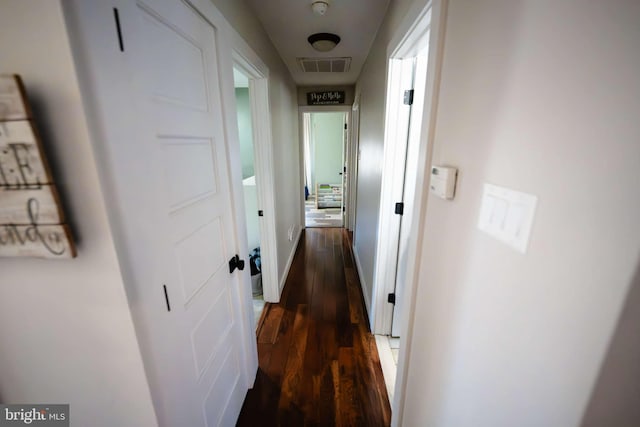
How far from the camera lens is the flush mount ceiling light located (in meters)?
2.01

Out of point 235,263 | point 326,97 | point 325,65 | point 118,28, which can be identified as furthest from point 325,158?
point 118,28

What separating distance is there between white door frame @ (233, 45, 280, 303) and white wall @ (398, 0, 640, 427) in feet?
4.60

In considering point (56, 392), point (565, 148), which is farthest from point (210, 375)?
point (565, 148)

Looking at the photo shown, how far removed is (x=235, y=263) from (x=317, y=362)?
1.05 metres

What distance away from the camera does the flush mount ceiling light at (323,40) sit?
201 cm

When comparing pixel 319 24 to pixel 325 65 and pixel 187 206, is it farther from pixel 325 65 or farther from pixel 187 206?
pixel 187 206

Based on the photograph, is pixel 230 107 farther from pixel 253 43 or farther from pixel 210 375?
pixel 210 375

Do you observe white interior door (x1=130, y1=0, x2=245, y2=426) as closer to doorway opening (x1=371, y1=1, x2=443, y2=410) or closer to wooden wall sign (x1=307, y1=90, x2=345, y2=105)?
doorway opening (x1=371, y1=1, x2=443, y2=410)

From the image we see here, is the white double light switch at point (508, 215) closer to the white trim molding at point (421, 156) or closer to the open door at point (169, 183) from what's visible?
the white trim molding at point (421, 156)

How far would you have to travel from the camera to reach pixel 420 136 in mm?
979

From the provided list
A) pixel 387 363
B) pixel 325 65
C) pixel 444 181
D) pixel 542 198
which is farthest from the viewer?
pixel 325 65

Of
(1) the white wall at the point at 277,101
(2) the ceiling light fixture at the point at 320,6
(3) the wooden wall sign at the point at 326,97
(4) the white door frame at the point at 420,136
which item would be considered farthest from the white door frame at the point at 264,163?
(3) the wooden wall sign at the point at 326,97

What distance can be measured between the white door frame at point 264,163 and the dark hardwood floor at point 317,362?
0.34 metres

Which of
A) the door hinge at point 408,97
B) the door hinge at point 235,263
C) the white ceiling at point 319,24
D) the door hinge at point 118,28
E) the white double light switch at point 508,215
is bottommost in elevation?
A: the door hinge at point 235,263
